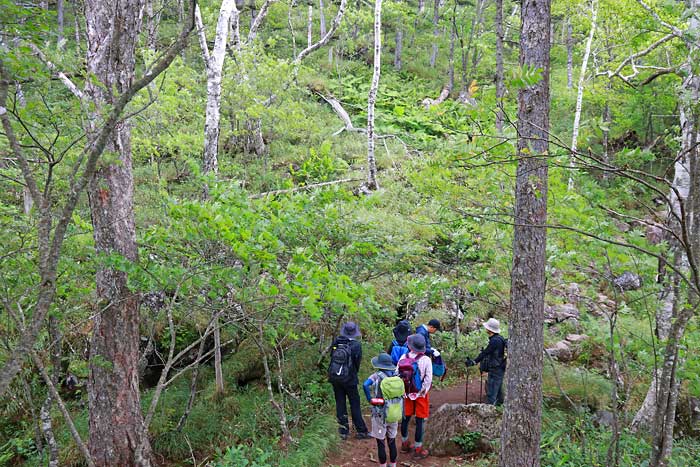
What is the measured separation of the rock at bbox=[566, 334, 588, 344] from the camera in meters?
11.8

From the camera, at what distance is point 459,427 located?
7.07 metres

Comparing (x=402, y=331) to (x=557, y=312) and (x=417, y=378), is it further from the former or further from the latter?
(x=557, y=312)

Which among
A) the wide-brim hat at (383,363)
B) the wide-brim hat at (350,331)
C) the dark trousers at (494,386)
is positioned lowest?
the dark trousers at (494,386)

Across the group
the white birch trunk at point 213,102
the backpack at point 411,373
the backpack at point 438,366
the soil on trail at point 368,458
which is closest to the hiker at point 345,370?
the soil on trail at point 368,458

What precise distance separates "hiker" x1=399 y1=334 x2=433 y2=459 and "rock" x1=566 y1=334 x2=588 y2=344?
264 inches

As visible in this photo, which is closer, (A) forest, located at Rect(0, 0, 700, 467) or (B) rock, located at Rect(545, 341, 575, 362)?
(A) forest, located at Rect(0, 0, 700, 467)

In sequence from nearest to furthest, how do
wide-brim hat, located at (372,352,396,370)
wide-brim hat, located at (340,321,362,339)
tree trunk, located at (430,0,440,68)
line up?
wide-brim hat, located at (372,352,396,370)
wide-brim hat, located at (340,321,362,339)
tree trunk, located at (430,0,440,68)

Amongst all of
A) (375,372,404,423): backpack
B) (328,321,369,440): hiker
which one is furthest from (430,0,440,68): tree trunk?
(375,372,404,423): backpack

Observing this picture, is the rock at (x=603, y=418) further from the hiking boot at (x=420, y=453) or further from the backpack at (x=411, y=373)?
the backpack at (x=411, y=373)

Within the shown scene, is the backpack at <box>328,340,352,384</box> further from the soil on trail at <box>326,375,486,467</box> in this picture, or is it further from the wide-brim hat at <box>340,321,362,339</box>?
the soil on trail at <box>326,375,486,467</box>

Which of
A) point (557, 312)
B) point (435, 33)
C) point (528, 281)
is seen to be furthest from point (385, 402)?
point (435, 33)

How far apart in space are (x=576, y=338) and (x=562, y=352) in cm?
117

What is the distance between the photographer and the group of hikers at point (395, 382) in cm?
588

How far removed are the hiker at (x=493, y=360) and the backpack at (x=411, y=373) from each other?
4.48 feet
